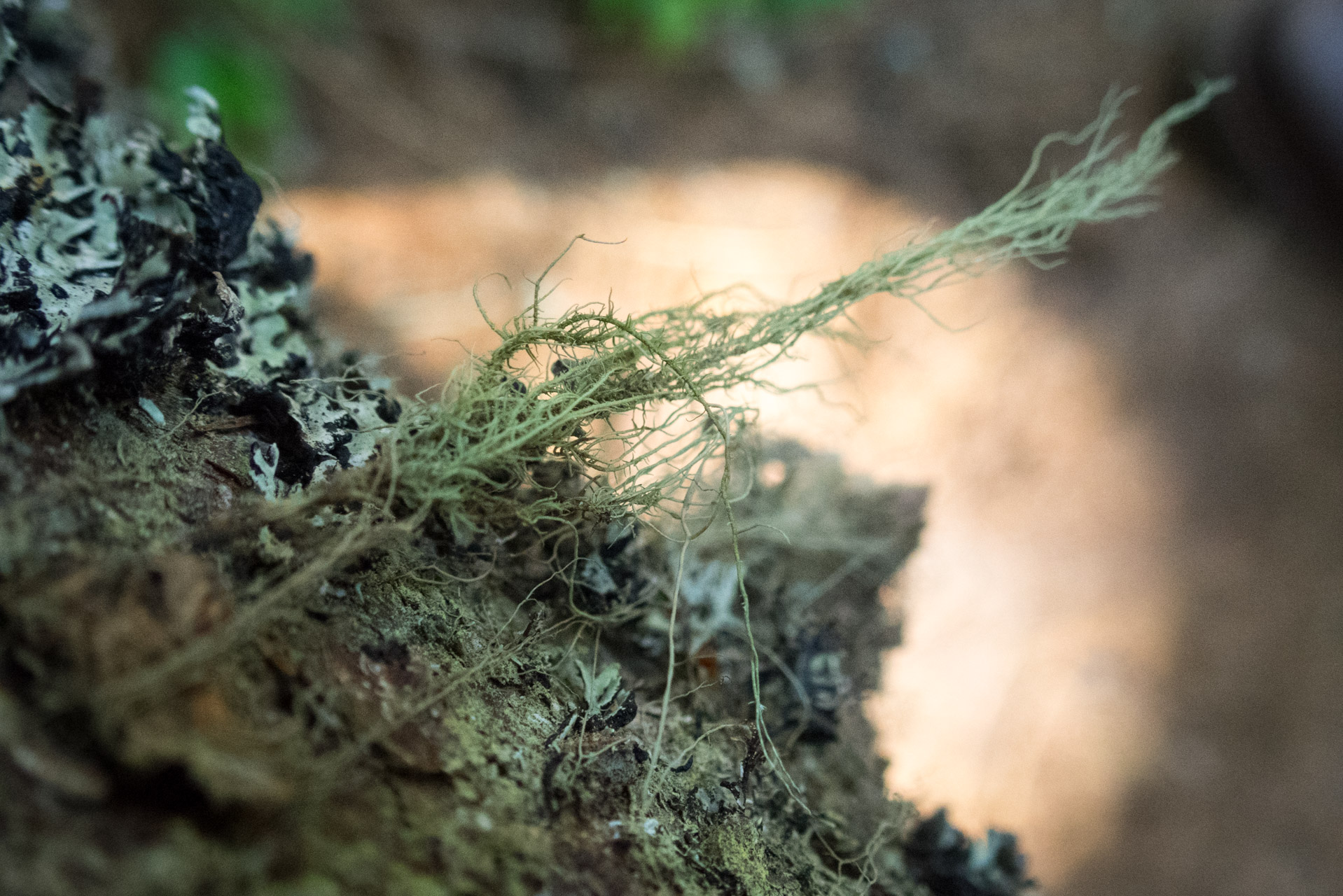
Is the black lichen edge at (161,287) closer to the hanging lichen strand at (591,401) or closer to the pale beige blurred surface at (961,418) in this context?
the hanging lichen strand at (591,401)

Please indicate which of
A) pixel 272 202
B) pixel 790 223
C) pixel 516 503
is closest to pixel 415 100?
pixel 272 202

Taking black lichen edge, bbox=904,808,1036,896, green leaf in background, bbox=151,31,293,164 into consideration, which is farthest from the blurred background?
black lichen edge, bbox=904,808,1036,896

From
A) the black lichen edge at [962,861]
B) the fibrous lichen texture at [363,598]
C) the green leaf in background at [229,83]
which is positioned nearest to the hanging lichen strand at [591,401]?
the fibrous lichen texture at [363,598]

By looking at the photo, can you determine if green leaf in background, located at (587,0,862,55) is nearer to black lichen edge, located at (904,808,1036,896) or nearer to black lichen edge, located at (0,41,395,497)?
black lichen edge, located at (0,41,395,497)

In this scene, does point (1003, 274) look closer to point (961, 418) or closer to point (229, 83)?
point (961, 418)

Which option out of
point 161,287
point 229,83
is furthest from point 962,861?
point 229,83
